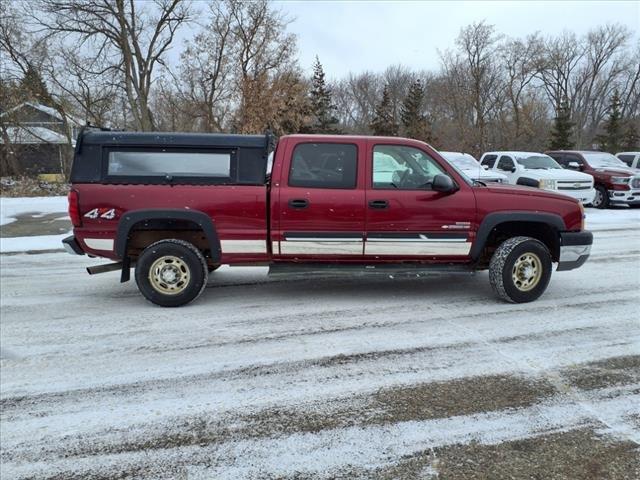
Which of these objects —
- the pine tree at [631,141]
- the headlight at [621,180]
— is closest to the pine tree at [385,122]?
the pine tree at [631,141]

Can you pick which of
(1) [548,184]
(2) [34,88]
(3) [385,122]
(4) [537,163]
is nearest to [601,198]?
(4) [537,163]

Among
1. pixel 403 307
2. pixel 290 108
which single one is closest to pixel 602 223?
pixel 403 307

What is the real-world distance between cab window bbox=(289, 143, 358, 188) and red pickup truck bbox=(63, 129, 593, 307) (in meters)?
0.01

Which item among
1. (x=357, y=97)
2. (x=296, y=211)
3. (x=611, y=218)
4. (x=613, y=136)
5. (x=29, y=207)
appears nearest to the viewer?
(x=296, y=211)

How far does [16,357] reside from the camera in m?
4.11

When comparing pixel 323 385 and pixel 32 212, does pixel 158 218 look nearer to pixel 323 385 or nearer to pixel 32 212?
pixel 323 385

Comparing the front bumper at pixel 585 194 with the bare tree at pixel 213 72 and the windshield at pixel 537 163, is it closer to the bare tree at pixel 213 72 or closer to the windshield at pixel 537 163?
the windshield at pixel 537 163

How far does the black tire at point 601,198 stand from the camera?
1562 cm

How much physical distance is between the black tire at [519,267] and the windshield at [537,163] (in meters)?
11.2

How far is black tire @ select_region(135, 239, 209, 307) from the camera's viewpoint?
524 cm

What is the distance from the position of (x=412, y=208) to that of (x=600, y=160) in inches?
578

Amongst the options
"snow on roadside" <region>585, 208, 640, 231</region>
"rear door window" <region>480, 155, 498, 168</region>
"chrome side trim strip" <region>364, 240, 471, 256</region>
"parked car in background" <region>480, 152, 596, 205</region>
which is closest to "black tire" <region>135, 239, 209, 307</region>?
"chrome side trim strip" <region>364, 240, 471, 256</region>

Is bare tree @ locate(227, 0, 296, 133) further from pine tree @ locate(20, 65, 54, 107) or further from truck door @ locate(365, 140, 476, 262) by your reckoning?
truck door @ locate(365, 140, 476, 262)

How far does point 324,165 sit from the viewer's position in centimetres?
532
